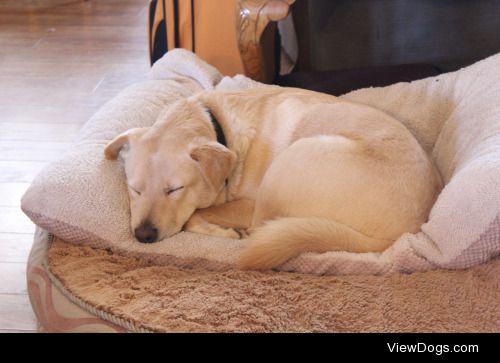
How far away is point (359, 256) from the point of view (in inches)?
63.9

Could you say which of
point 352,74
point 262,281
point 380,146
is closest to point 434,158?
point 380,146

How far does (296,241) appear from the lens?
1.60 metres

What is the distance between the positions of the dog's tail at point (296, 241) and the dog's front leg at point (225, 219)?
24cm

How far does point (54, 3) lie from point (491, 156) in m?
4.05

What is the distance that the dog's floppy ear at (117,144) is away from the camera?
1856 mm

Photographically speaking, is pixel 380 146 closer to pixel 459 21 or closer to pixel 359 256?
pixel 359 256

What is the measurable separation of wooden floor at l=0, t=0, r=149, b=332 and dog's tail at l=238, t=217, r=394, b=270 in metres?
0.77

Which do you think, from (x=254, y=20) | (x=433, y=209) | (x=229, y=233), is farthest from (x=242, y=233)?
(x=254, y=20)

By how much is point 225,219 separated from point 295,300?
454 millimetres

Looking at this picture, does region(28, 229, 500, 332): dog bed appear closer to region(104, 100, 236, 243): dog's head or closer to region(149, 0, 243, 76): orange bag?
region(104, 100, 236, 243): dog's head

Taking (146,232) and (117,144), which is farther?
(117,144)

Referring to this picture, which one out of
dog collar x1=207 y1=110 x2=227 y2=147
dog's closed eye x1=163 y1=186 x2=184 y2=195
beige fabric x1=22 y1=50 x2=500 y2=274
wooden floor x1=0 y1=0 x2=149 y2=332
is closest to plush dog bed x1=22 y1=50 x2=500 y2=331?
beige fabric x1=22 y1=50 x2=500 y2=274

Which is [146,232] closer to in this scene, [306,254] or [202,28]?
[306,254]
